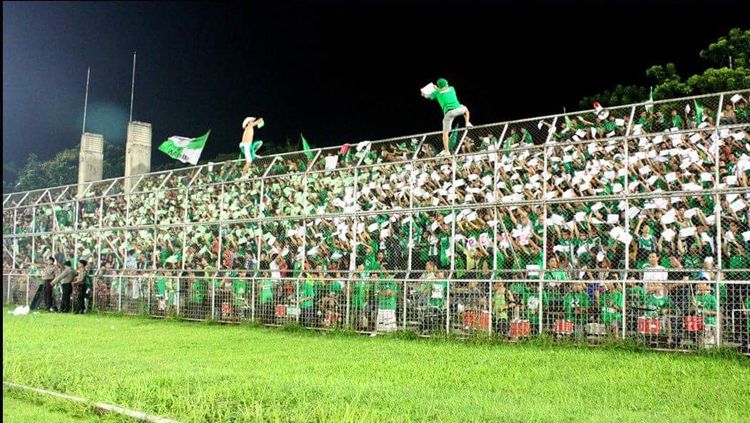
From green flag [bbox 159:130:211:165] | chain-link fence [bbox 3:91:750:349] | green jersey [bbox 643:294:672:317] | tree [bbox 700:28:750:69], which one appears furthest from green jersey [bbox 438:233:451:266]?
tree [bbox 700:28:750:69]

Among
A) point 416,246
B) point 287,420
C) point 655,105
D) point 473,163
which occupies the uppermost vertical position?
point 655,105

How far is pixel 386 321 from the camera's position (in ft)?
51.6

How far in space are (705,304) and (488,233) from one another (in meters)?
4.39

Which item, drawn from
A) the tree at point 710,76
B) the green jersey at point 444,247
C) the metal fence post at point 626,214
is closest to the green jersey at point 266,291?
the green jersey at point 444,247

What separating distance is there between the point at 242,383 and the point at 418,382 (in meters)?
2.09

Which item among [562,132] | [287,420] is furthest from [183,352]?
[562,132]

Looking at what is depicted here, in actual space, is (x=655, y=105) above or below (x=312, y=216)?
above

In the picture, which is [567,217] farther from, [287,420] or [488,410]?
[287,420]

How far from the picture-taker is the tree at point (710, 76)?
952 inches

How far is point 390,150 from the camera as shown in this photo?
17.4m

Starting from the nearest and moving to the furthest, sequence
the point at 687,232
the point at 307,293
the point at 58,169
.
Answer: the point at 687,232 < the point at 307,293 < the point at 58,169

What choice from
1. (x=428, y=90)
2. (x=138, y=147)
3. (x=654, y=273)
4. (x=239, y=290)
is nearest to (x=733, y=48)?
(x=428, y=90)

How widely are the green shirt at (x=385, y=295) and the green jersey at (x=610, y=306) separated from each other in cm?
432

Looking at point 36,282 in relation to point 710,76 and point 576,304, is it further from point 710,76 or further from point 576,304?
point 710,76
